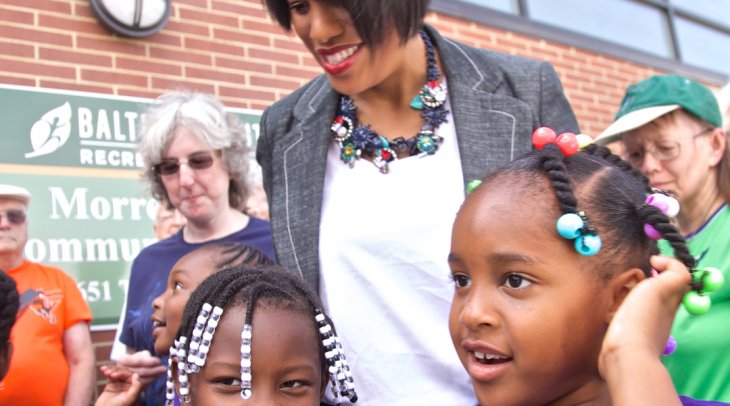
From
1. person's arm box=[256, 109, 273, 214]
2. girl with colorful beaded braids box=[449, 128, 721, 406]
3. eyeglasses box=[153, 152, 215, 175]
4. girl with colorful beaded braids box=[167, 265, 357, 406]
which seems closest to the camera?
girl with colorful beaded braids box=[449, 128, 721, 406]

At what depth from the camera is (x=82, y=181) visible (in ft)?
14.6

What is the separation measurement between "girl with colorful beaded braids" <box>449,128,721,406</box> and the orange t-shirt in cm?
257

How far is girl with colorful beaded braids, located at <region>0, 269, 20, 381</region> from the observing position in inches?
113

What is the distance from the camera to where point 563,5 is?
737 cm

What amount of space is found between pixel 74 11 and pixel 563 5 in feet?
15.3

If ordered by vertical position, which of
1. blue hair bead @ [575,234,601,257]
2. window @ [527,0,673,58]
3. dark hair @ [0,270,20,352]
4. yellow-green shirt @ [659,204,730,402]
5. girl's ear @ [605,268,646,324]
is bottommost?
yellow-green shirt @ [659,204,730,402]

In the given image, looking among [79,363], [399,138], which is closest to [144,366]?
[399,138]

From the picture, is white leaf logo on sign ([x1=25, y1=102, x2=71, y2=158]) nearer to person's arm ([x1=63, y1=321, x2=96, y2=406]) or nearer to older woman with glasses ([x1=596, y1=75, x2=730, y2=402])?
person's arm ([x1=63, y1=321, x2=96, y2=406])

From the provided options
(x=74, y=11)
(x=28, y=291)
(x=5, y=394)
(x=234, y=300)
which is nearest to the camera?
(x=234, y=300)

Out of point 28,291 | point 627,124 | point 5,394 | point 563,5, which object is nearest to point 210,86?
point 28,291

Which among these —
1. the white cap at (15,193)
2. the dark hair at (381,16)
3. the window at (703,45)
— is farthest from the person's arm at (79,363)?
the window at (703,45)

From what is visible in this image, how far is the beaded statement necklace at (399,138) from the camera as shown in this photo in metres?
2.20

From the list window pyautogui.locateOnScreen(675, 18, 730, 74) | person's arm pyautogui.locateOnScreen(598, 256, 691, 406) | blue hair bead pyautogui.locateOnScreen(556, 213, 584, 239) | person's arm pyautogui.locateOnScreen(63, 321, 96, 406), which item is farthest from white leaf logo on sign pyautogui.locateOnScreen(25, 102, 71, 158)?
window pyautogui.locateOnScreen(675, 18, 730, 74)

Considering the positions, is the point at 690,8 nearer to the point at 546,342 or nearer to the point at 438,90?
the point at 438,90
